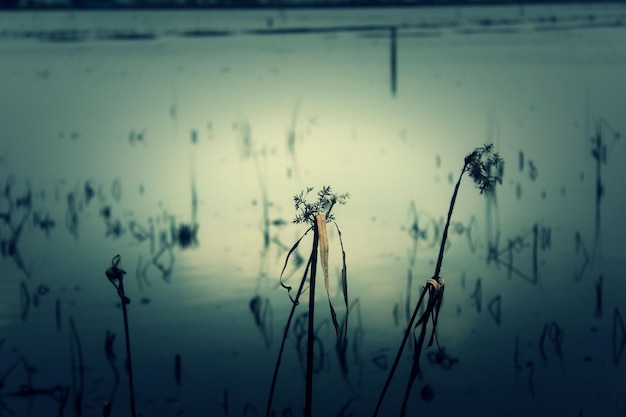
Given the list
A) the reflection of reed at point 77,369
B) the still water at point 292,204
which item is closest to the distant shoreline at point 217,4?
the still water at point 292,204

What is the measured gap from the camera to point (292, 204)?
3.67 metres

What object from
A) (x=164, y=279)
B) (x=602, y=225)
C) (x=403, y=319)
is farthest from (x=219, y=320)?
(x=602, y=225)

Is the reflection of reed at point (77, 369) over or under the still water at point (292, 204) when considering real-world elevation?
under

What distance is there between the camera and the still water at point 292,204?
2.41 metres

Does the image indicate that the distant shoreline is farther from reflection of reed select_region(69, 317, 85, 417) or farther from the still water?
reflection of reed select_region(69, 317, 85, 417)

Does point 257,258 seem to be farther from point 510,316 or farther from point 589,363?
point 589,363

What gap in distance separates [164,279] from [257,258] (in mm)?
448

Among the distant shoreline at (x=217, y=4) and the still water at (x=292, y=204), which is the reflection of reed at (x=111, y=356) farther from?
the distant shoreline at (x=217, y=4)

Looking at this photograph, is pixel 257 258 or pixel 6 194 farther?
pixel 6 194

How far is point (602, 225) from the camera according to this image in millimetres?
3441

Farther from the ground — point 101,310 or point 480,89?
point 480,89

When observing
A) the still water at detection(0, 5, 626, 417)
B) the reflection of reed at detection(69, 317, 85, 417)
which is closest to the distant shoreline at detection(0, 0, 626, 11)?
the still water at detection(0, 5, 626, 417)

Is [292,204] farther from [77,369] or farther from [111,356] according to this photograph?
[77,369]

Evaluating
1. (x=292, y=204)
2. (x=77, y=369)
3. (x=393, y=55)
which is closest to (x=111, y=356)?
(x=77, y=369)
